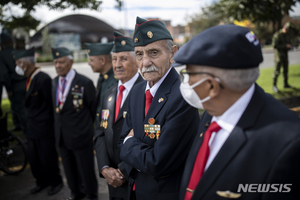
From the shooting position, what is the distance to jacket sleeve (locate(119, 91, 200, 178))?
1.77m

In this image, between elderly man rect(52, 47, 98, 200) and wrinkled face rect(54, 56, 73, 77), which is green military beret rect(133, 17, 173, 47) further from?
wrinkled face rect(54, 56, 73, 77)

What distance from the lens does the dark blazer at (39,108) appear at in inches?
163

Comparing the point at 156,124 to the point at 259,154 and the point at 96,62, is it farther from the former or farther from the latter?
the point at 96,62

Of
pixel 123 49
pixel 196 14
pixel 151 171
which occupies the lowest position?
pixel 151 171

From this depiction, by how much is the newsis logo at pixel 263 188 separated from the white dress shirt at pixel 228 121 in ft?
0.66

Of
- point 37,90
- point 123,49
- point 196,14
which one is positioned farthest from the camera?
point 196,14

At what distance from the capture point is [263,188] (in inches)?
45.4

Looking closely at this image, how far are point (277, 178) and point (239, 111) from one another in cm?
35

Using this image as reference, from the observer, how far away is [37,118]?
4168mm

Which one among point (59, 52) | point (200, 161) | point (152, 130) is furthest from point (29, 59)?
point (200, 161)

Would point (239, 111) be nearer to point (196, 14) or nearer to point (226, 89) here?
point (226, 89)

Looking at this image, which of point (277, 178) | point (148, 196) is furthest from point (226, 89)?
point (148, 196)

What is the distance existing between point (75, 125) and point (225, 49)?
10.2 ft

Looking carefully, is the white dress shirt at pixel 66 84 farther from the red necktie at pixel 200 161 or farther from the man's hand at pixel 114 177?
the red necktie at pixel 200 161
